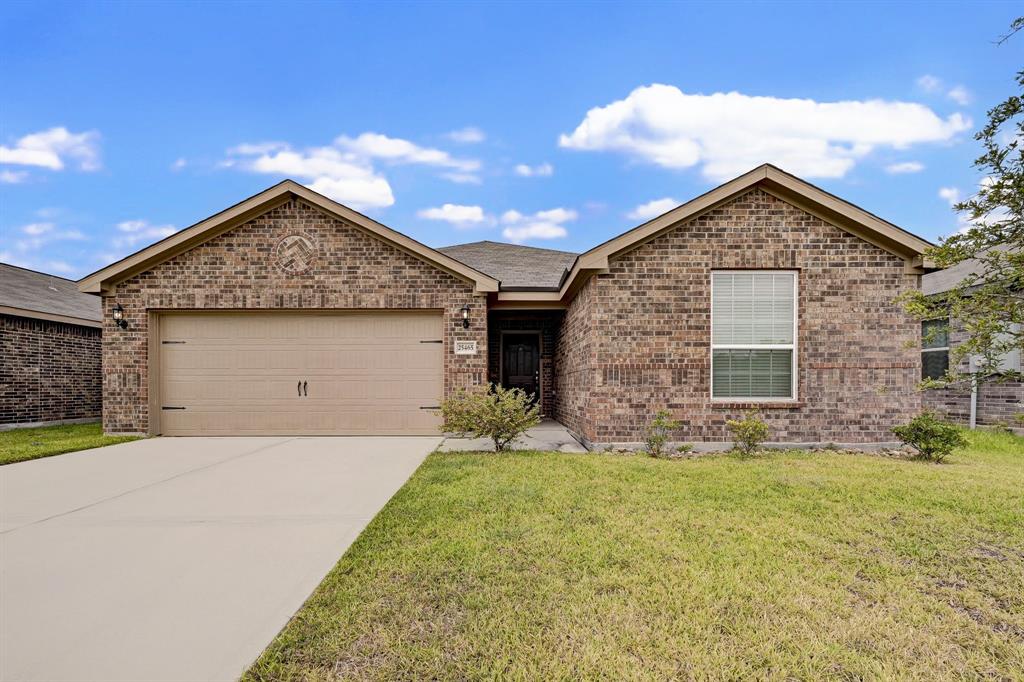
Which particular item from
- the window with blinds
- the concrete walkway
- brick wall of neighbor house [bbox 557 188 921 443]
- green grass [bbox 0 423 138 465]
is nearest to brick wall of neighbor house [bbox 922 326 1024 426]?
the window with blinds

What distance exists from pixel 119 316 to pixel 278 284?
3.29 meters

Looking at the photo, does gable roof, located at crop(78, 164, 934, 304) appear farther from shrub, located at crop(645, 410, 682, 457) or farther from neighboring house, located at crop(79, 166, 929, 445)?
shrub, located at crop(645, 410, 682, 457)

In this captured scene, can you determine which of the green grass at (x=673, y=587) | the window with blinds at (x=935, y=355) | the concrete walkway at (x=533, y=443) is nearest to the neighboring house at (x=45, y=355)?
the concrete walkway at (x=533, y=443)

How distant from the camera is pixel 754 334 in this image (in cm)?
809

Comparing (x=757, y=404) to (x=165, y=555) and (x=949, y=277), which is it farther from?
(x=949, y=277)

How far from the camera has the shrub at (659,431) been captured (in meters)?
7.54

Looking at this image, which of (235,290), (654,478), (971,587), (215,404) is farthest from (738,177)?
(215,404)

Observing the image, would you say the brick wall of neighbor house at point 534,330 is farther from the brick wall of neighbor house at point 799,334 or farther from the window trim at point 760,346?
the window trim at point 760,346

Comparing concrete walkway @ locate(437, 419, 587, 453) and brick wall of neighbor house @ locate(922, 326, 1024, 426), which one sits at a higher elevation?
brick wall of neighbor house @ locate(922, 326, 1024, 426)

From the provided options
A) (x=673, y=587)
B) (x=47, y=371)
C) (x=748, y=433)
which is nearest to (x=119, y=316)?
(x=47, y=371)

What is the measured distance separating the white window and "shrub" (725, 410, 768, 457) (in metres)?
0.64

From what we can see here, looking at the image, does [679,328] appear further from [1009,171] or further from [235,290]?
[235,290]

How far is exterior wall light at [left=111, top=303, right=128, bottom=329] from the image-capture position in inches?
378

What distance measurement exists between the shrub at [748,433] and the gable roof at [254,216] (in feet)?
16.5
